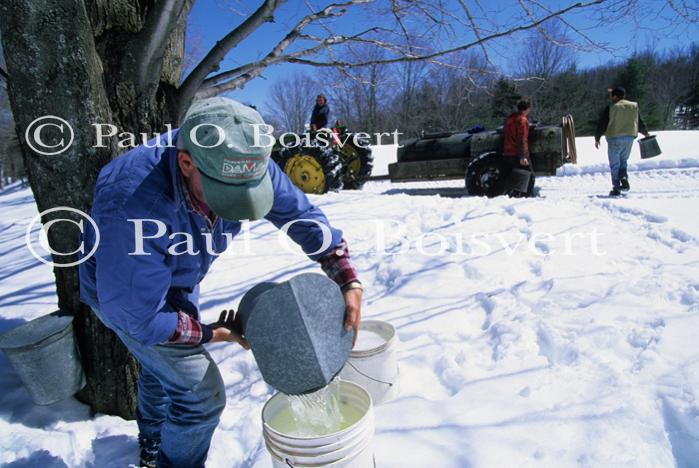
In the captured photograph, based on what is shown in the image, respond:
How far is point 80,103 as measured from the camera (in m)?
2.26

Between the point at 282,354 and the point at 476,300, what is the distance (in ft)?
7.44

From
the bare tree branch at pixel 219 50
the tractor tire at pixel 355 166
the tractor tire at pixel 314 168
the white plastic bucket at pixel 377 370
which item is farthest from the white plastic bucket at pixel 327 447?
the tractor tire at pixel 355 166

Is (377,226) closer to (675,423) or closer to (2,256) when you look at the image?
(675,423)

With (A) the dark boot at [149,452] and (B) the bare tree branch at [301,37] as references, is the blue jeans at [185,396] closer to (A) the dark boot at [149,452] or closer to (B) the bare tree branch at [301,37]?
(A) the dark boot at [149,452]

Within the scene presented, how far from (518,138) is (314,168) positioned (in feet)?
14.1

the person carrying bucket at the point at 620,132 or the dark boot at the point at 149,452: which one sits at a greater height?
the person carrying bucket at the point at 620,132

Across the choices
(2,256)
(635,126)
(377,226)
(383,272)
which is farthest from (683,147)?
(2,256)

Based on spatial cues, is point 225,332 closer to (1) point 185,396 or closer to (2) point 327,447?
(1) point 185,396

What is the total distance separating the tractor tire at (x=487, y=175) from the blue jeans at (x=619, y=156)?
185cm

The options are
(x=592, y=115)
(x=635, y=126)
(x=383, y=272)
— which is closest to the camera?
(x=383, y=272)

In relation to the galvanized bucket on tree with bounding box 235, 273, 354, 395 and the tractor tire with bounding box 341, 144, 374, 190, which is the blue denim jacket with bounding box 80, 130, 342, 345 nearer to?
the galvanized bucket on tree with bounding box 235, 273, 354, 395

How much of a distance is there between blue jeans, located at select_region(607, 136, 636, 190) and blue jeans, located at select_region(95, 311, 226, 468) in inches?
312

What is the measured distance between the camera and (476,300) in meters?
3.41

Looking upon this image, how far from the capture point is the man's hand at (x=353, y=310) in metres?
1.80
